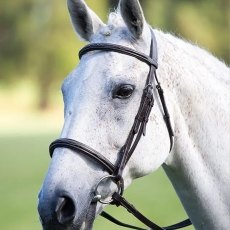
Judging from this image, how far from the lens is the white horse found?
13.3 ft

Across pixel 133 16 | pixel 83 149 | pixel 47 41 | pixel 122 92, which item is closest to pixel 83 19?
pixel 133 16

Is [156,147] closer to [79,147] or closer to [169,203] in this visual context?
Result: [79,147]

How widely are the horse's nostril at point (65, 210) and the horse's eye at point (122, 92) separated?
716 mm

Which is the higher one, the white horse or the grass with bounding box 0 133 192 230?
the grass with bounding box 0 133 192 230

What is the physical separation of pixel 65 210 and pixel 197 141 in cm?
108

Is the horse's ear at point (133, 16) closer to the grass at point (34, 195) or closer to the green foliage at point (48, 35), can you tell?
the grass at point (34, 195)

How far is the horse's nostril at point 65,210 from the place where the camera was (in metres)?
3.93

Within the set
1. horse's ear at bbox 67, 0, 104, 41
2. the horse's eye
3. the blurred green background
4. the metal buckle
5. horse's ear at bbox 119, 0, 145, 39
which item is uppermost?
the blurred green background

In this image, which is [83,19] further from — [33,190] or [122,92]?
[33,190]

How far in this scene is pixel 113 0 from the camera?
54719 millimetres

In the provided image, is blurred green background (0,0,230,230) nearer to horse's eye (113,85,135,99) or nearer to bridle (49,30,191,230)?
bridle (49,30,191,230)

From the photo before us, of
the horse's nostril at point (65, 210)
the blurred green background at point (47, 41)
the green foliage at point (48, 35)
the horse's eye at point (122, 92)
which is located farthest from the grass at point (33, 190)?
the green foliage at point (48, 35)

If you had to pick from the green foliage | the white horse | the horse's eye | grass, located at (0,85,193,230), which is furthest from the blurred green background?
the horse's eye

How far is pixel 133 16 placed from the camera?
4.45 meters
